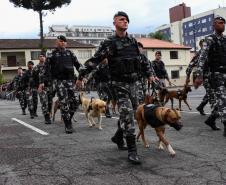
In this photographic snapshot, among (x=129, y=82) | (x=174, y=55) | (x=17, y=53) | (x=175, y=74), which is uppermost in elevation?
(x=17, y=53)

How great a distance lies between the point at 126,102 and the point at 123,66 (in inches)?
19.9

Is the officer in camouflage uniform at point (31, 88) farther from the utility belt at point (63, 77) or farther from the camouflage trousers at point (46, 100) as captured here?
the utility belt at point (63, 77)

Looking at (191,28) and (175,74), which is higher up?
(191,28)

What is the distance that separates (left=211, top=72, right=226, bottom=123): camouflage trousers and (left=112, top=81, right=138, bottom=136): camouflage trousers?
2197 mm

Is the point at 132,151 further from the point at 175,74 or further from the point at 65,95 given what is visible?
the point at 175,74

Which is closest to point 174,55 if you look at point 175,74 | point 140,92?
point 175,74

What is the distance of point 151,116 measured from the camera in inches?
252

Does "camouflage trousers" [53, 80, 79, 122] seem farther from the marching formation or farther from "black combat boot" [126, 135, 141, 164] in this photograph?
"black combat boot" [126, 135, 141, 164]

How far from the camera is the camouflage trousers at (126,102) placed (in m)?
6.19

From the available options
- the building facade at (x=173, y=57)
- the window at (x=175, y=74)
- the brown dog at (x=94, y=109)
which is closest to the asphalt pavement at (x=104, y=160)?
the brown dog at (x=94, y=109)

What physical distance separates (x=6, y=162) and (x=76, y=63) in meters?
3.83

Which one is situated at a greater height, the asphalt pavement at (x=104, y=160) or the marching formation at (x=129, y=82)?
the marching formation at (x=129, y=82)

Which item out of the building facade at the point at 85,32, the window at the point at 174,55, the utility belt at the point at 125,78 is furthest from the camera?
the building facade at the point at 85,32

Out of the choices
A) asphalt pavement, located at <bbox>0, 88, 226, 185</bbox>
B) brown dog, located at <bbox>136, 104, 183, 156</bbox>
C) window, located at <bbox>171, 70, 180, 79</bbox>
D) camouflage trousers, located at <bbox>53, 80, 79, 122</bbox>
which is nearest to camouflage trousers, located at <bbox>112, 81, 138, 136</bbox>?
brown dog, located at <bbox>136, 104, 183, 156</bbox>
